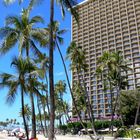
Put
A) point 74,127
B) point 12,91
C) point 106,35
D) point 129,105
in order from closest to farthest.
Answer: point 12,91 < point 129,105 < point 74,127 < point 106,35

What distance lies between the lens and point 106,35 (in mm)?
Answer: 147375

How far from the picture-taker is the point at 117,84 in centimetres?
6569

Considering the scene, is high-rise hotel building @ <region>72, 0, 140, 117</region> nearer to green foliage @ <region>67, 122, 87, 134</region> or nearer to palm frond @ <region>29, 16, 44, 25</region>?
green foliage @ <region>67, 122, 87, 134</region>

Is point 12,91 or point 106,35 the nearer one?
point 12,91

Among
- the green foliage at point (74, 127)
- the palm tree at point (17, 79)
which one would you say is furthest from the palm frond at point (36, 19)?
the green foliage at point (74, 127)

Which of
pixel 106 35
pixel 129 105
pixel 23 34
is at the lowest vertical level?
pixel 129 105

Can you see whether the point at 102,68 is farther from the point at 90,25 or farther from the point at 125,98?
the point at 90,25

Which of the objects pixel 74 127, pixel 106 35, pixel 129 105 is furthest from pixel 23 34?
pixel 106 35

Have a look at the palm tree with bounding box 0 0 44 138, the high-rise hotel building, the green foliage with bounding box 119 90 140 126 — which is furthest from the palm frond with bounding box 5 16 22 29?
the high-rise hotel building

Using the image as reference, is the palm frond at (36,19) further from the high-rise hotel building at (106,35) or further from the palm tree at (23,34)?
the high-rise hotel building at (106,35)

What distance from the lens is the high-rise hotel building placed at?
13300cm

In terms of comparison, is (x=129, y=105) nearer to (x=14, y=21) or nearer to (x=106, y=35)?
(x=14, y=21)

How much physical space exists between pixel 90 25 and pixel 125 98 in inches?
3723

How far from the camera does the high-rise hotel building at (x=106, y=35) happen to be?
13300cm
